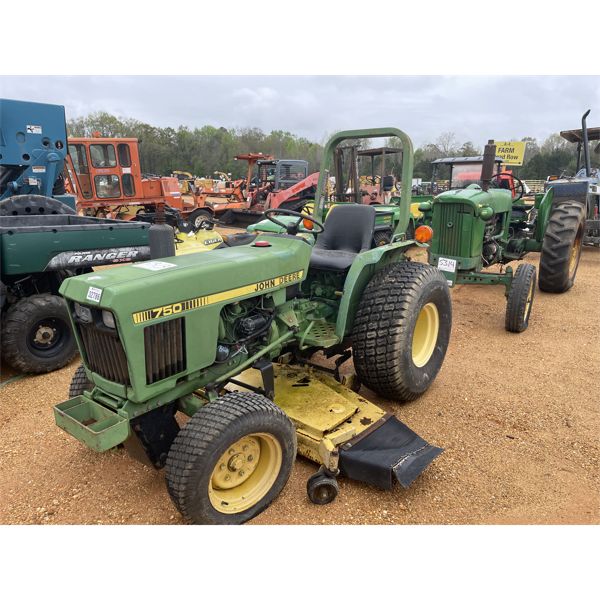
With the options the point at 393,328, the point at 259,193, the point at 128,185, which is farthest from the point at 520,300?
the point at 259,193

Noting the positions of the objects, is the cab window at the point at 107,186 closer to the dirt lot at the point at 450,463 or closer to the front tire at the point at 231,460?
the dirt lot at the point at 450,463

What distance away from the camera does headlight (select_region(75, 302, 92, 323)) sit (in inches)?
84.4

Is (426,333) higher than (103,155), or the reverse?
(103,155)

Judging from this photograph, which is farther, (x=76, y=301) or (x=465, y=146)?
(x=465, y=146)

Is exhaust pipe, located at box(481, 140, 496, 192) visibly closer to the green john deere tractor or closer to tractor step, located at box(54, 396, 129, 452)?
the green john deere tractor

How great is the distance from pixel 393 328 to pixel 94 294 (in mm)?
1758

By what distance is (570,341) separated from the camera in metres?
4.49

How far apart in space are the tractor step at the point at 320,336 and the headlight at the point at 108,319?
125 centimetres

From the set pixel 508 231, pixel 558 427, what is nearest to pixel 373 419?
pixel 558 427

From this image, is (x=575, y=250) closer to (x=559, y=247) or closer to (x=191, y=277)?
(x=559, y=247)

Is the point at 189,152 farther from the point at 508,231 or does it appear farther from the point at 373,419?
the point at 373,419

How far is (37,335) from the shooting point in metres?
3.94

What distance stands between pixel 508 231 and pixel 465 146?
53.5ft

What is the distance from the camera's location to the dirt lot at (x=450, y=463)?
2.31 meters
